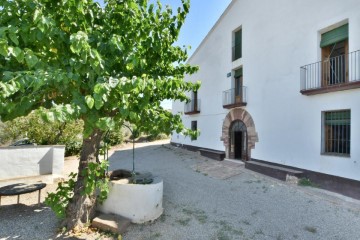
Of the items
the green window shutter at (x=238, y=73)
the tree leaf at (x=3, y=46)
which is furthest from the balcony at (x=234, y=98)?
the tree leaf at (x=3, y=46)

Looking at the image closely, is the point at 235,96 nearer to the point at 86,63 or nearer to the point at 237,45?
the point at 237,45

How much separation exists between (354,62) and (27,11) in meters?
8.00

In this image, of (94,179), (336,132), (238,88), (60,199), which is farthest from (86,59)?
(238,88)

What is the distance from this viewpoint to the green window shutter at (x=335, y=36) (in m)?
7.10

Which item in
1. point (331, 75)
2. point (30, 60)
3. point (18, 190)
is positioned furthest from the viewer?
point (331, 75)

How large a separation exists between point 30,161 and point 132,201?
5.32m

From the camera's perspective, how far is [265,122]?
9.80 m

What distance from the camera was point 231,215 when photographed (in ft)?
17.5

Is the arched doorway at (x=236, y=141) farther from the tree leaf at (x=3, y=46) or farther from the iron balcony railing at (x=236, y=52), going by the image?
the tree leaf at (x=3, y=46)

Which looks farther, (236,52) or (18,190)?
(236,52)

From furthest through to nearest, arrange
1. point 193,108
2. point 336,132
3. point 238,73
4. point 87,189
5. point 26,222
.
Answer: point 193,108
point 238,73
point 336,132
point 26,222
point 87,189

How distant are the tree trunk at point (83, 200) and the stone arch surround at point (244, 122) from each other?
25.0 feet

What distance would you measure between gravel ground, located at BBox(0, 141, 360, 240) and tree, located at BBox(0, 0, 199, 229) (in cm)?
115

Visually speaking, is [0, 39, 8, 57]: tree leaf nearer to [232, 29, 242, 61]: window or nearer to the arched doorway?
the arched doorway
